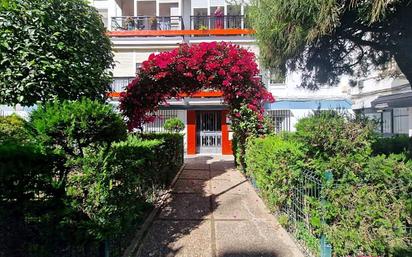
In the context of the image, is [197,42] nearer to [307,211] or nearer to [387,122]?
[387,122]

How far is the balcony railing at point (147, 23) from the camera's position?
19031 mm

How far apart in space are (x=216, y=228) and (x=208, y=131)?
13826 mm

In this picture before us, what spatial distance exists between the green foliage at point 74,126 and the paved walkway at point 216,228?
5.91 ft

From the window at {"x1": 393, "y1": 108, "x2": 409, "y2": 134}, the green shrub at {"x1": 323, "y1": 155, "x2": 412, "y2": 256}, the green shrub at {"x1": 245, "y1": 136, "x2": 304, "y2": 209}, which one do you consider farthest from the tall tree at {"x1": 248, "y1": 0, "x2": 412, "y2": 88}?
the window at {"x1": 393, "y1": 108, "x2": 409, "y2": 134}

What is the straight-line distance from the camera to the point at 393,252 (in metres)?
3.23

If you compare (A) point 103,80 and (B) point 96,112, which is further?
(A) point 103,80

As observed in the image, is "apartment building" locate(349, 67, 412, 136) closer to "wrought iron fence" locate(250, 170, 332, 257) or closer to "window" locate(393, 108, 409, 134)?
"window" locate(393, 108, 409, 134)

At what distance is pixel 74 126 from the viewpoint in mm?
3510

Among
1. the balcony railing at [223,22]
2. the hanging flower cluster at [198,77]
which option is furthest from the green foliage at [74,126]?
the balcony railing at [223,22]

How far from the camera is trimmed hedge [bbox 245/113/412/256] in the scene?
3.28 meters

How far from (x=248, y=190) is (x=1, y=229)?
20.2ft

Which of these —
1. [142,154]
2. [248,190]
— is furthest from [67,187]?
[248,190]

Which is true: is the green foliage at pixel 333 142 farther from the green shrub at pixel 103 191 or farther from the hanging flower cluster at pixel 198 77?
the hanging flower cluster at pixel 198 77

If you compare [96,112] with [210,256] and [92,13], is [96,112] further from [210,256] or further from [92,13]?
[92,13]
